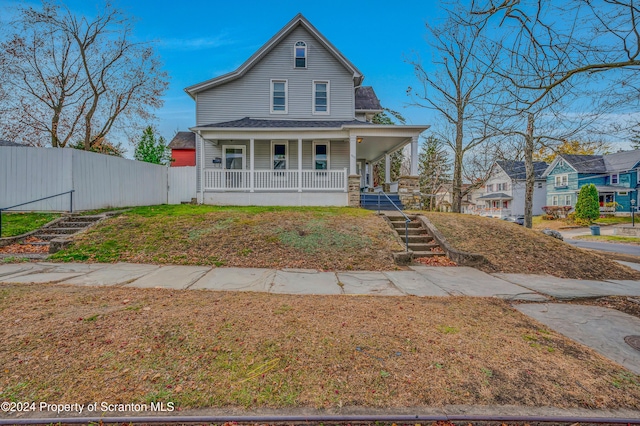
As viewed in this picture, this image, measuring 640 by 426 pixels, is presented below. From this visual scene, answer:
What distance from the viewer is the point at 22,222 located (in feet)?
28.6

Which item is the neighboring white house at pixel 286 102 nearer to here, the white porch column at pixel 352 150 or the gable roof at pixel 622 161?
the white porch column at pixel 352 150

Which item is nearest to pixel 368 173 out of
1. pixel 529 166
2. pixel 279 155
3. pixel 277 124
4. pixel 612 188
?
pixel 279 155

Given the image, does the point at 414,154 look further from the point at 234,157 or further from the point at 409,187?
the point at 234,157

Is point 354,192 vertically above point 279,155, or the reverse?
point 279,155

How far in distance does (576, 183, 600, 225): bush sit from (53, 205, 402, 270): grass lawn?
30.2 m

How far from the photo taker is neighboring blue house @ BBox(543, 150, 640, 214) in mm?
32812

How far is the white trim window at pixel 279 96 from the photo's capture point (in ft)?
51.5

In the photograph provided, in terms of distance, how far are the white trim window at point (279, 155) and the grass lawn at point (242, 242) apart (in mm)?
6281

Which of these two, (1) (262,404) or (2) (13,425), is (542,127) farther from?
(2) (13,425)

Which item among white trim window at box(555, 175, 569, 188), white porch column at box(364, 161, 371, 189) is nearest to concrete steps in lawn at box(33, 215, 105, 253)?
white porch column at box(364, 161, 371, 189)

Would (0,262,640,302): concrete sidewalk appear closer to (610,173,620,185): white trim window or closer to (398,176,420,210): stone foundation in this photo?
(398,176,420,210): stone foundation

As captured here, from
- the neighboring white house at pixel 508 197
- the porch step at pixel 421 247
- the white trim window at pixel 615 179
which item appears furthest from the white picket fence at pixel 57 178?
the white trim window at pixel 615 179

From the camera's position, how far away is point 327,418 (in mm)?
1907

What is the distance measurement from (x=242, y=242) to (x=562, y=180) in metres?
45.1
